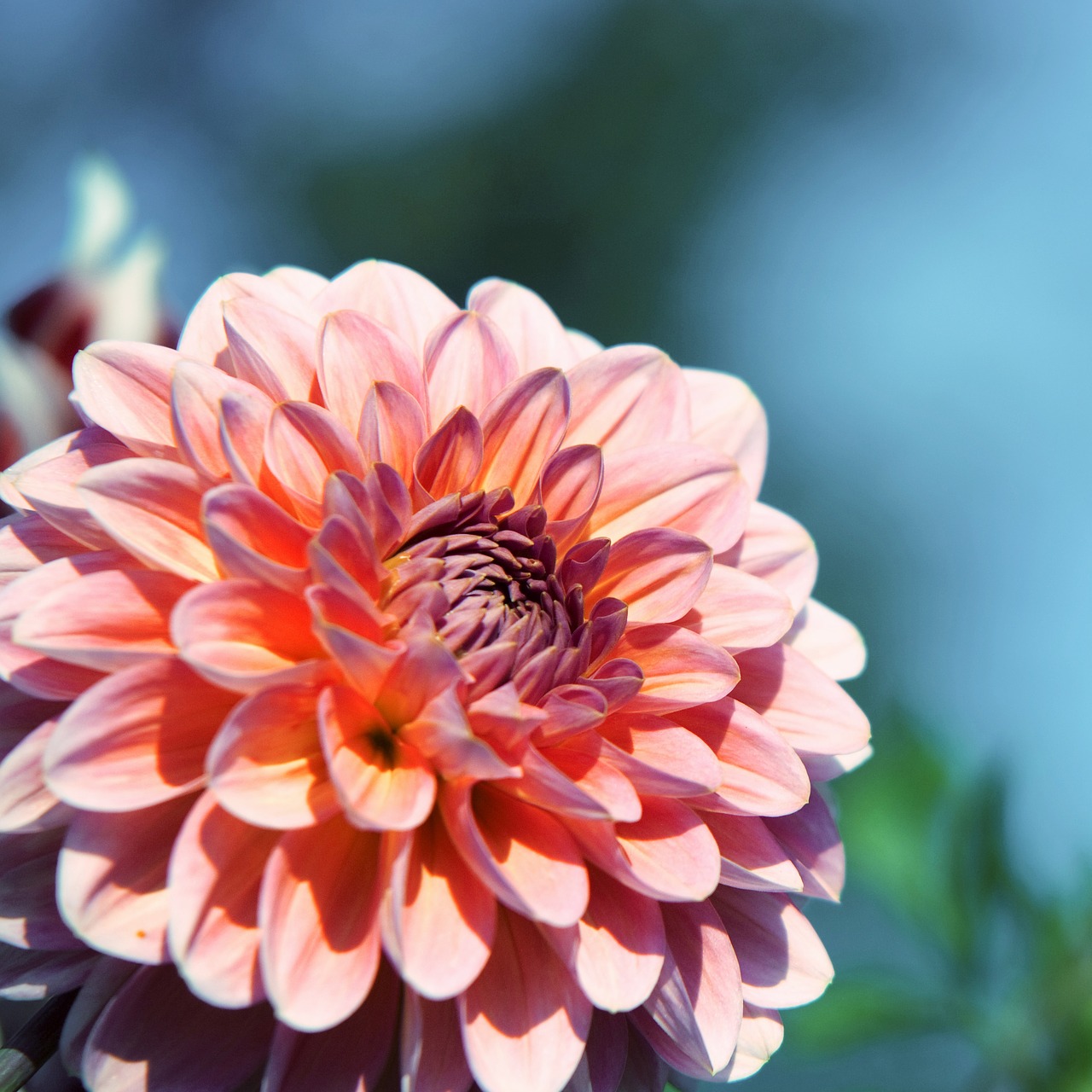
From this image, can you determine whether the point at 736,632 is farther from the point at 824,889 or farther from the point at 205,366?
the point at 205,366

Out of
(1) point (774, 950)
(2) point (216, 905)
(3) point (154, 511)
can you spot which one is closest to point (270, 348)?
(3) point (154, 511)

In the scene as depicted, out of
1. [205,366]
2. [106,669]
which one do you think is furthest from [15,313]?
[106,669]

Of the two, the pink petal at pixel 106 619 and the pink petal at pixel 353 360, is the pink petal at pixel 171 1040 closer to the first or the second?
the pink petal at pixel 106 619

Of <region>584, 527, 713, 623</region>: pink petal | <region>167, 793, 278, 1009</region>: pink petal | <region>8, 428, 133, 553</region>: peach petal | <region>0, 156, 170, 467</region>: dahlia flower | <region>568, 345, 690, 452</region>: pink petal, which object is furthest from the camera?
<region>0, 156, 170, 467</region>: dahlia flower

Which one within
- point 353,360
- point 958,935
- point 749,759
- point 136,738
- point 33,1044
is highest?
point 353,360

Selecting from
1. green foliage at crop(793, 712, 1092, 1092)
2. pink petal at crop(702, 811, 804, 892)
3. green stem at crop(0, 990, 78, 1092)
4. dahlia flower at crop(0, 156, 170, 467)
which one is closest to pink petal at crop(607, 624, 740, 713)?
pink petal at crop(702, 811, 804, 892)

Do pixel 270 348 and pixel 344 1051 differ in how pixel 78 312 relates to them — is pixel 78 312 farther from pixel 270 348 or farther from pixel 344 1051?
pixel 344 1051

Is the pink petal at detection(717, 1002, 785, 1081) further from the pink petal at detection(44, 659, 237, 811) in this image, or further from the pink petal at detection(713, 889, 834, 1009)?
the pink petal at detection(44, 659, 237, 811)

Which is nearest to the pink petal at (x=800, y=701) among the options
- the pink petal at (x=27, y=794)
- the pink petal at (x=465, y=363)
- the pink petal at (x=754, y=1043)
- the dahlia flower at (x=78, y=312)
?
the pink petal at (x=754, y=1043)
